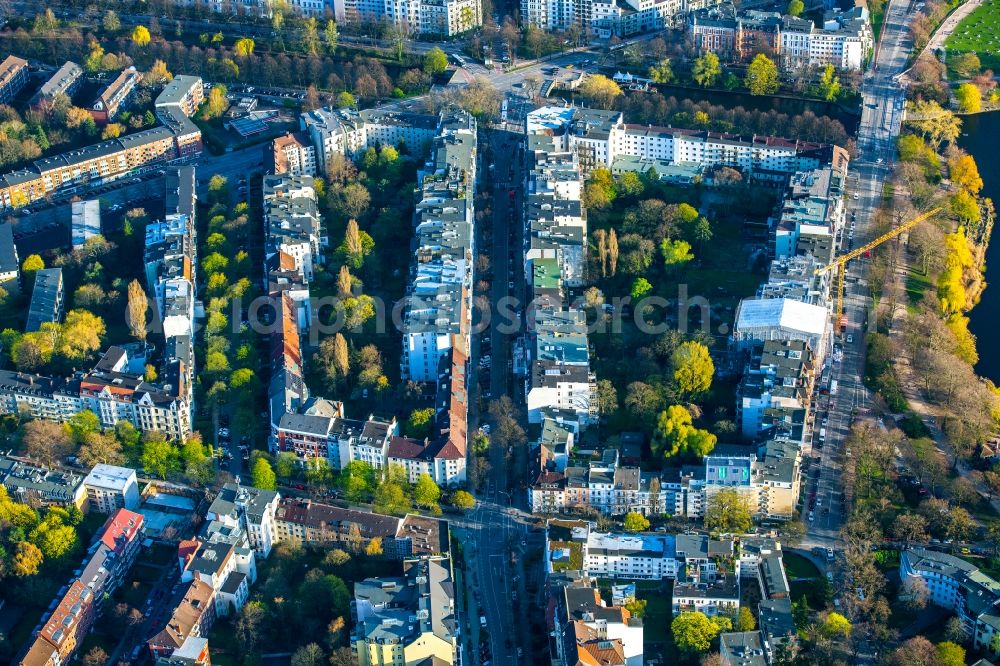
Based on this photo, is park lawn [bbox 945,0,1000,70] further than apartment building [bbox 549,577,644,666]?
Yes

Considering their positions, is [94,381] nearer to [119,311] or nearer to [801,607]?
[119,311]

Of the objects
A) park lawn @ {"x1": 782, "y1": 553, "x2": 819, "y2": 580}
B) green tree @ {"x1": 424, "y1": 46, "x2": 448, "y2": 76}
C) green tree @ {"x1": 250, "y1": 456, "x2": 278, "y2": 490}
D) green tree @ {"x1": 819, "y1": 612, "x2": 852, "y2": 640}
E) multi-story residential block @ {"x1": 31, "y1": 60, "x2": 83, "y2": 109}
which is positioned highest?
green tree @ {"x1": 424, "y1": 46, "x2": 448, "y2": 76}

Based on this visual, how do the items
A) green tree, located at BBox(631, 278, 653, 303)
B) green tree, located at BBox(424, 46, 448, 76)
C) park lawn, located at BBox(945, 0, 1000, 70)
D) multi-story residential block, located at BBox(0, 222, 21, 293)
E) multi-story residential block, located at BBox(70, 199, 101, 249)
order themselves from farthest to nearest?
park lawn, located at BBox(945, 0, 1000, 70)
green tree, located at BBox(424, 46, 448, 76)
multi-story residential block, located at BBox(70, 199, 101, 249)
multi-story residential block, located at BBox(0, 222, 21, 293)
green tree, located at BBox(631, 278, 653, 303)

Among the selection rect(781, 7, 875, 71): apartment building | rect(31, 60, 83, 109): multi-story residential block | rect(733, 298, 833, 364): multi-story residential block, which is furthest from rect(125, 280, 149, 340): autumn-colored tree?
rect(781, 7, 875, 71): apartment building

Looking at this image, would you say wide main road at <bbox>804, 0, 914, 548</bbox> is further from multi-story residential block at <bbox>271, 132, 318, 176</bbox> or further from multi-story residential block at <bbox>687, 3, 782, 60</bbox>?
multi-story residential block at <bbox>271, 132, 318, 176</bbox>

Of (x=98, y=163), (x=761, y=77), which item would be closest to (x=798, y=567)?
(x=761, y=77)

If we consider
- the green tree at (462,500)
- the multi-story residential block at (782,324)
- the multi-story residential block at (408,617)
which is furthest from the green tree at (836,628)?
the multi-story residential block at (782,324)

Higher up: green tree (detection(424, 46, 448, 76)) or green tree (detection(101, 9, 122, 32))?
green tree (detection(101, 9, 122, 32))
